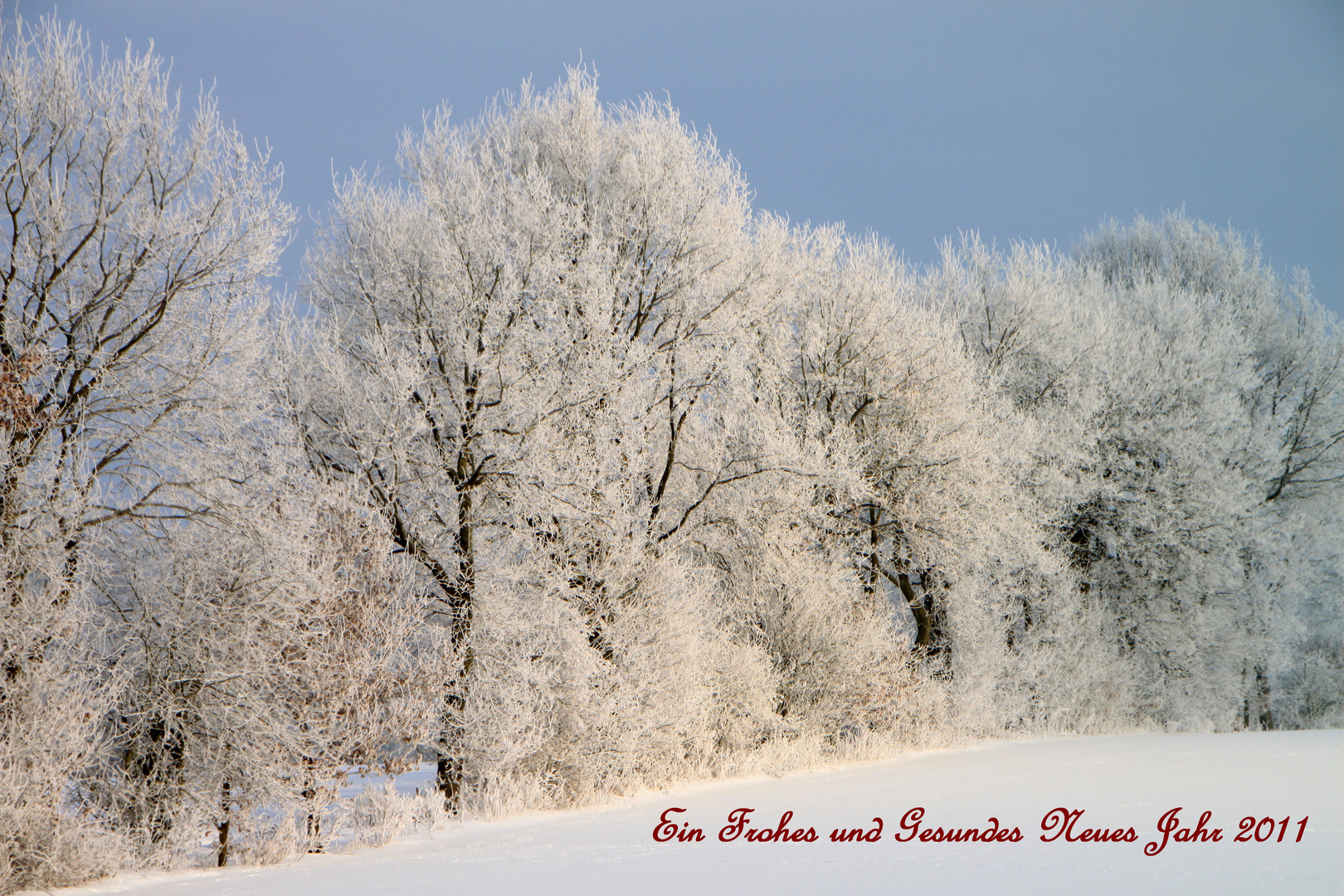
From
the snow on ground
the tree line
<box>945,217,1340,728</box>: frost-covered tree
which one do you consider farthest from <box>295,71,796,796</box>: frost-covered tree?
<box>945,217,1340,728</box>: frost-covered tree

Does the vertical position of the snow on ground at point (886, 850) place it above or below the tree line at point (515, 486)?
below

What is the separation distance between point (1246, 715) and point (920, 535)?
615 inches

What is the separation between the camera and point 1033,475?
2195cm

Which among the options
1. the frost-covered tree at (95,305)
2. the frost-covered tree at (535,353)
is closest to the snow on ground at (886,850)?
the frost-covered tree at (535,353)

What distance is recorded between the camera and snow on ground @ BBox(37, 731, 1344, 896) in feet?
22.0

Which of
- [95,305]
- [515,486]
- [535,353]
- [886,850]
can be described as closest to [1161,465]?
[535,353]

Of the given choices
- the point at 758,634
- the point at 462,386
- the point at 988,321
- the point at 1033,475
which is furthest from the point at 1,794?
the point at 988,321

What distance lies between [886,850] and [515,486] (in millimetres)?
6927

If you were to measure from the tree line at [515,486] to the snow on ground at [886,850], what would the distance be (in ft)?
3.44

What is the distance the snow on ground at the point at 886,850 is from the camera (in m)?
6.71

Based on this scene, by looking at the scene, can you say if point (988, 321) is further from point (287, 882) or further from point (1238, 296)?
point (287, 882)

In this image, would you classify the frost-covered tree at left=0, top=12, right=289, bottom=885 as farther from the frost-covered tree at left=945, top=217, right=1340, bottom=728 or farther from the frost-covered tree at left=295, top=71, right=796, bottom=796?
the frost-covered tree at left=945, top=217, right=1340, bottom=728

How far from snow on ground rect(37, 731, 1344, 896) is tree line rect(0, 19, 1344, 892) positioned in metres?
1.05

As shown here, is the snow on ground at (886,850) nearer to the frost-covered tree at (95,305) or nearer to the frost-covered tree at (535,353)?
the frost-covered tree at (535,353)
